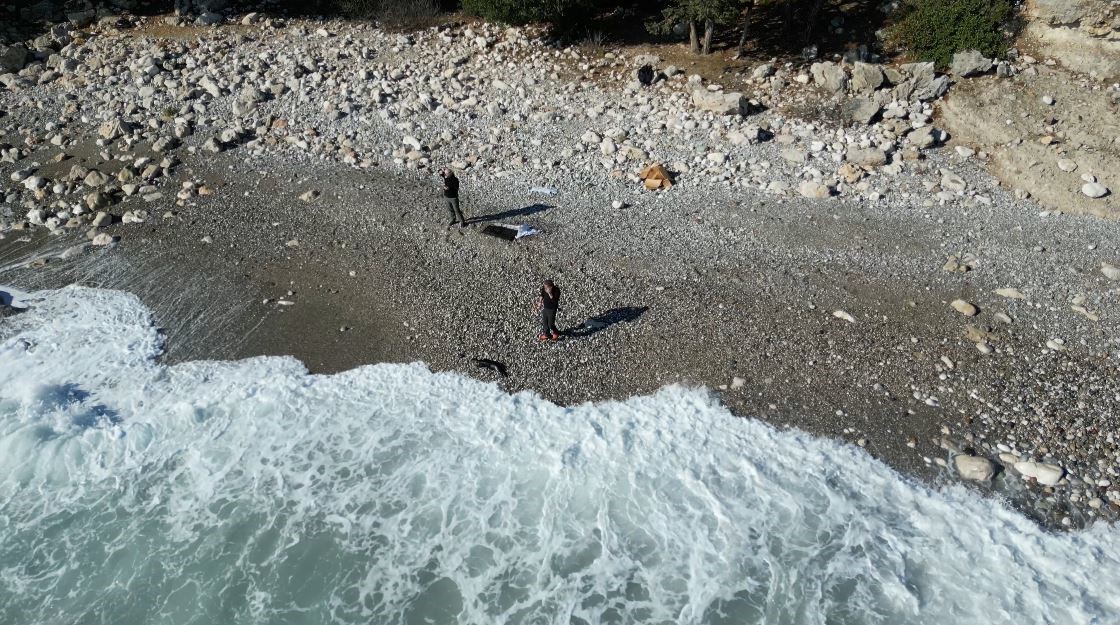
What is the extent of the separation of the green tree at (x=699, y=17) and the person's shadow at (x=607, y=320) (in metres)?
10.9

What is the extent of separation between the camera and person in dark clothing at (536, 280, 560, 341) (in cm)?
1244

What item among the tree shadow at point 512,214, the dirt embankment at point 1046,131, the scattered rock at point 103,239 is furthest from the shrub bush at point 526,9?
the scattered rock at point 103,239

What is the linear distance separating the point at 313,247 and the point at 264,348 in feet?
11.3

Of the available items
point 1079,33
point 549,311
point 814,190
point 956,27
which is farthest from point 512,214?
point 1079,33

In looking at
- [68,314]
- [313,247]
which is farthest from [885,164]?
[68,314]

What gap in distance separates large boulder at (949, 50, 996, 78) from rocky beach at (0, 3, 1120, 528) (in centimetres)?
9

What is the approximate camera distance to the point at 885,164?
1734cm

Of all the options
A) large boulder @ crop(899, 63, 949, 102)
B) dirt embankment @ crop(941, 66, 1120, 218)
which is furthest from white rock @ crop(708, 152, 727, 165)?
dirt embankment @ crop(941, 66, 1120, 218)

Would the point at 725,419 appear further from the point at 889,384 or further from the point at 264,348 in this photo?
the point at 264,348

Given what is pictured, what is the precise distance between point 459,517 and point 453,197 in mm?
8081

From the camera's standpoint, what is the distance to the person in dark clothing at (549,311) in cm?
1244

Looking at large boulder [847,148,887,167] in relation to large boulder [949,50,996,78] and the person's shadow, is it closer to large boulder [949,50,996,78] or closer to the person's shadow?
large boulder [949,50,996,78]

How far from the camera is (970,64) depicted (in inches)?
727

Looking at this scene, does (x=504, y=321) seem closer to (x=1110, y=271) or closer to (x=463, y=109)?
(x=463, y=109)
